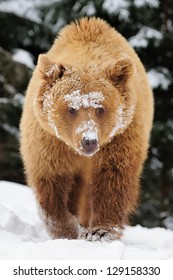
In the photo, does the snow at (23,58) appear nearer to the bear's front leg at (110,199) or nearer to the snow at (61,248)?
the snow at (61,248)

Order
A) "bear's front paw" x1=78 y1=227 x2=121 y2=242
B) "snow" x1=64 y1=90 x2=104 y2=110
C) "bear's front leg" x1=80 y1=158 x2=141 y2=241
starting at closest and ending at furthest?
"snow" x1=64 y1=90 x2=104 y2=110, "bear's front paw" x1=78 y1=227 x2=121 y2=242, "bear's front leg" x1=80 y1=158 x2=141 y2=241

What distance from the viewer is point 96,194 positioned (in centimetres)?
627

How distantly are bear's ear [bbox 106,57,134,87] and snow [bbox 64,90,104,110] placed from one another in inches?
12.6

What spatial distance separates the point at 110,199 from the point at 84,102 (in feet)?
3.58

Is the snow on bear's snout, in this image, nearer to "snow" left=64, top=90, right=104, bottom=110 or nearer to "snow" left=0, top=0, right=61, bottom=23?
"snow" left=64, top=90, right=104, bottom=110

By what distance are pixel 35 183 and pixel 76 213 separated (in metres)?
1.00

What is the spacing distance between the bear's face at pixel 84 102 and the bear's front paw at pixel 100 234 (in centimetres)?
87

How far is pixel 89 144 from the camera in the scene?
542cm

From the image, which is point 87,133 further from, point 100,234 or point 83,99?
point 100,234

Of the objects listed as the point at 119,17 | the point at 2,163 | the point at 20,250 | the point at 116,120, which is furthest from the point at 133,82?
the point at 2,163

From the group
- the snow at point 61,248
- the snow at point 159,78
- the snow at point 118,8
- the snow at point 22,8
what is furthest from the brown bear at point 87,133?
the snow at point 22,8

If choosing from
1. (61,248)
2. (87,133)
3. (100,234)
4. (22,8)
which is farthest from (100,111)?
(22,8)

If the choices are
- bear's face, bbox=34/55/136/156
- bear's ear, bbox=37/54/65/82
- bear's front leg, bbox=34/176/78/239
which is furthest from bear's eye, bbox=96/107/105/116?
bear's front leg, bbox=34/176/78/239

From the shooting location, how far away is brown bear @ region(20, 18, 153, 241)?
5773 millimetres
